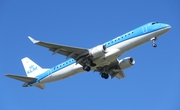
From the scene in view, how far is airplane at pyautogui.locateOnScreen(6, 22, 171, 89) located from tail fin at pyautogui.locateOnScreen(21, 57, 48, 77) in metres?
2.30

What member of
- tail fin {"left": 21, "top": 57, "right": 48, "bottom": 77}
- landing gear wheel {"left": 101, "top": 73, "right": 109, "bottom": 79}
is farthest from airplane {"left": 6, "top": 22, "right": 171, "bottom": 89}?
tail fin {"left": 21, "top": 57, "right": 48, "bottom": 77}

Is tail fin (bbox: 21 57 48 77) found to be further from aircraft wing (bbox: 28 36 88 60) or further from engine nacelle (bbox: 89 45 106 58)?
engine nacelle (bbox: 89 45 106 58)

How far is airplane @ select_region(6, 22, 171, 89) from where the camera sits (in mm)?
37031

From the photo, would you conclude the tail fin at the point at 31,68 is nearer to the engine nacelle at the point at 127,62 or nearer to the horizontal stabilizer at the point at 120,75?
the horizontal stabilizer at the point at 120,75

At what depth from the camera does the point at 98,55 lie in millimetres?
Answer: 37469

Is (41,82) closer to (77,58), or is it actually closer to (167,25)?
(77,58)

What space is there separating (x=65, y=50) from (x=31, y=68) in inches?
435

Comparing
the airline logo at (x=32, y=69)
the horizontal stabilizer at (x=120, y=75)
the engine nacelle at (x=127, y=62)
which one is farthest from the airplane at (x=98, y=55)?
the airline logo at (x=32, y=69)

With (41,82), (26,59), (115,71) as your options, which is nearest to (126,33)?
(115,71)

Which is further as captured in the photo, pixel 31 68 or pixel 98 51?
pixel 31 68

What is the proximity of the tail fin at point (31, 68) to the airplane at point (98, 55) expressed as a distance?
2.30 metres

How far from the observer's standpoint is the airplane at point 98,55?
121 feet

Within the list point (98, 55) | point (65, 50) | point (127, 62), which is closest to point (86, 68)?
point (98, 55)

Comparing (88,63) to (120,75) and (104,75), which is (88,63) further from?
(120,75)
